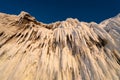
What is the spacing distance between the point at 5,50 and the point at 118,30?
479 inches

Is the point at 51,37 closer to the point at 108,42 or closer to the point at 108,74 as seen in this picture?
the point at 108,42

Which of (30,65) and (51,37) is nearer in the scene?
(30,65)

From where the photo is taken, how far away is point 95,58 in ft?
52.3

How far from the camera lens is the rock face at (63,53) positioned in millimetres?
15000

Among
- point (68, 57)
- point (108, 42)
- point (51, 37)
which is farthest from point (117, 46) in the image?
point (51, 37)

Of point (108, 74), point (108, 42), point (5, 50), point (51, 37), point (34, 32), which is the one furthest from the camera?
point (34, 32)

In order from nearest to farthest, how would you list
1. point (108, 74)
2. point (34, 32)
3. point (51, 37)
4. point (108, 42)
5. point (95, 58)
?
point (108, 74)
point (95, 58)
point (108, 42)
point (51, 37)
point (34, 32)

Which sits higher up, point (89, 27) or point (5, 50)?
point (89, 27)

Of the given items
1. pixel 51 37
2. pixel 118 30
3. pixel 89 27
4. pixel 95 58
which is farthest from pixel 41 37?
pixel 118 30

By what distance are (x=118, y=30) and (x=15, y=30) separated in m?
12.9

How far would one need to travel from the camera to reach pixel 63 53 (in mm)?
17188

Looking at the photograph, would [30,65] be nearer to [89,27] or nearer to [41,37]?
[41,37]

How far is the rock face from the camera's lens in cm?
1500

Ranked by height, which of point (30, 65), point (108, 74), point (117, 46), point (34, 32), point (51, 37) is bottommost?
point (108, 74)
